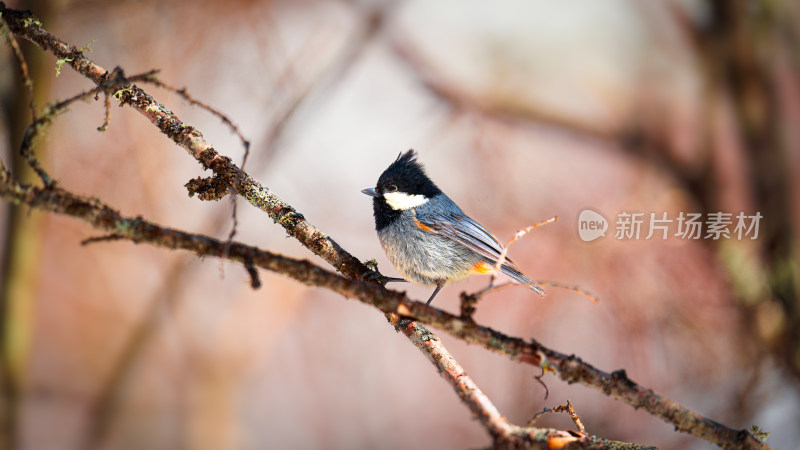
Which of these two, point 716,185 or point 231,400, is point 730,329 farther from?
point 231,400

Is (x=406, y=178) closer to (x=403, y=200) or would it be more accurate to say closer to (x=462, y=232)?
(x=403, y=200)

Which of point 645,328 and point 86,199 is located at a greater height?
point 645,328

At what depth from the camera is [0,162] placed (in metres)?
0.66

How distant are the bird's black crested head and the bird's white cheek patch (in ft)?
0.04

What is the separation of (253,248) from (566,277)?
103 inches

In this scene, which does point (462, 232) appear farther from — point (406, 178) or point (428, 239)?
point (406, 178)

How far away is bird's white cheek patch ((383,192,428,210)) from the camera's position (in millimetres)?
1366

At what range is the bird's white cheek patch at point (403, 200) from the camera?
1.37 metres

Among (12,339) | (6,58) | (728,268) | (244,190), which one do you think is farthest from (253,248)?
(728,268)

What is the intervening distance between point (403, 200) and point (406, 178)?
81mm

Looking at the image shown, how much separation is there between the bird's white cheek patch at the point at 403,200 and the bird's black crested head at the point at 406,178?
0.04 feet

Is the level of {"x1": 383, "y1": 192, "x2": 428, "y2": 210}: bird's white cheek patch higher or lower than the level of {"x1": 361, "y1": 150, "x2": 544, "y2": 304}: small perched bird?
higher

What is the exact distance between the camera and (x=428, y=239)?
138cm

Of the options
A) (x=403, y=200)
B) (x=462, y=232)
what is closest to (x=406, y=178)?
(x=403, y=200)
